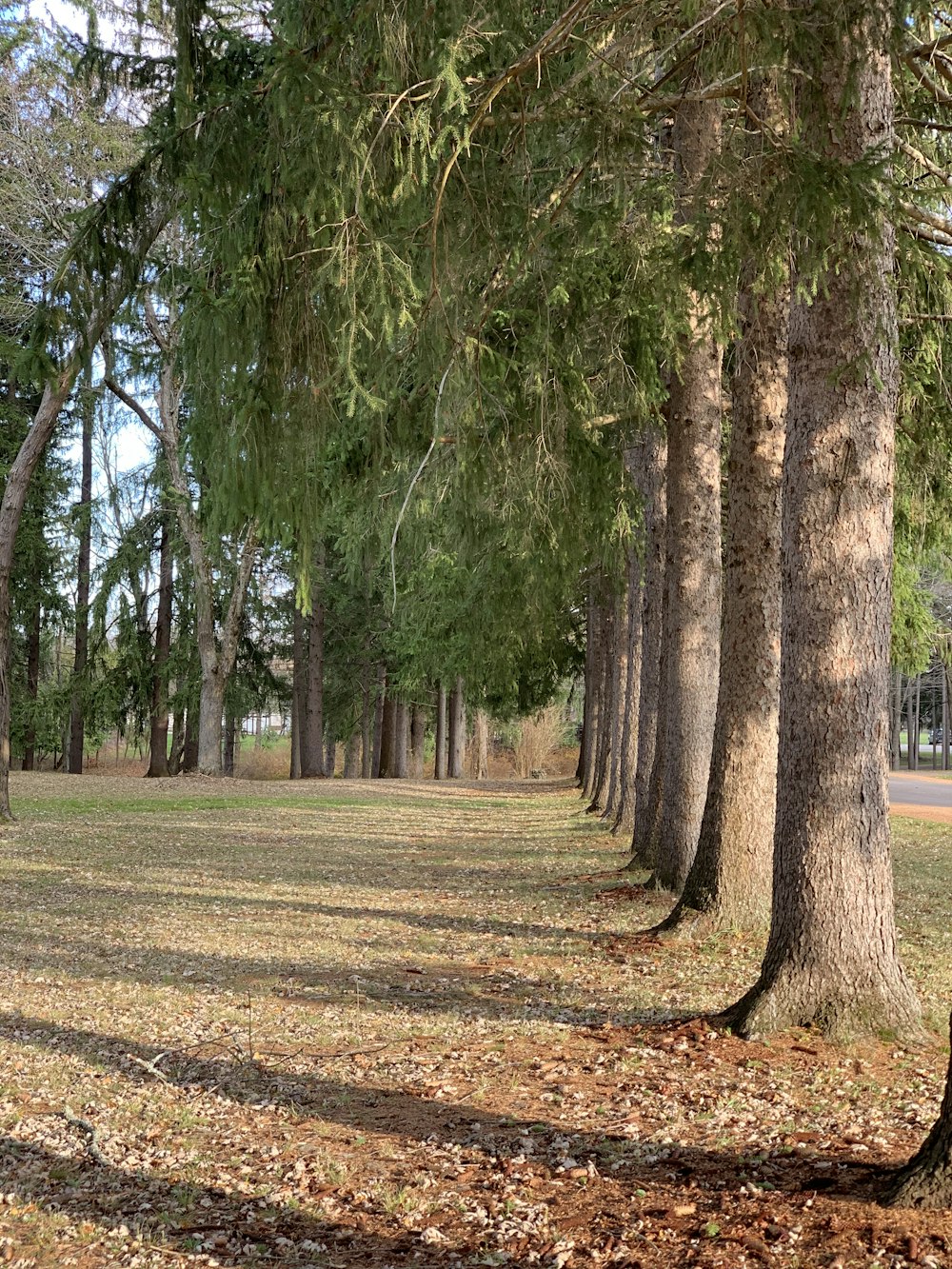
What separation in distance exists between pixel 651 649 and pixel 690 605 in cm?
332

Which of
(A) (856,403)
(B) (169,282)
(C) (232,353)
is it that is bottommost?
(A) (856,403)

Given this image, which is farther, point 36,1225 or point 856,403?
point 856,403

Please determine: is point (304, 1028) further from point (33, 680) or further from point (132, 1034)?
point (33, 680)

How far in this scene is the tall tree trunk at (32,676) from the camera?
28688 mm

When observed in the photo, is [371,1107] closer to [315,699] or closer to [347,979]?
[347,979]

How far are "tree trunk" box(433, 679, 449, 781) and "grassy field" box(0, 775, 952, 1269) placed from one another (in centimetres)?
2453

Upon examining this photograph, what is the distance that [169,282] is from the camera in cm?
647

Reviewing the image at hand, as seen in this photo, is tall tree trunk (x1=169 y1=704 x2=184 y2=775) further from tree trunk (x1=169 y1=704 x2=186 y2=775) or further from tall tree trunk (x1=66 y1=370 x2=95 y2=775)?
tall tree trunk (x1=66 y1=370 x2=95 y2=775)

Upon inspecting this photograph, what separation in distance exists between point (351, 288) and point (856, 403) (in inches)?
98.2

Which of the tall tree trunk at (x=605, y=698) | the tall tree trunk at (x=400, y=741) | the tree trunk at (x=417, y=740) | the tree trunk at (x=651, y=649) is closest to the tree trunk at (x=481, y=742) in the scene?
the tree trunk at (x=417, y=740)

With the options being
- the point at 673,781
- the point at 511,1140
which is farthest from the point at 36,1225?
the point at 673,781

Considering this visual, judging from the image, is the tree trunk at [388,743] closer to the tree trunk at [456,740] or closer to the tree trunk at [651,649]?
the tree trunk at [456,740]

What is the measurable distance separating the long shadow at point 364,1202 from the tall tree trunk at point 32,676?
2571 centimetres

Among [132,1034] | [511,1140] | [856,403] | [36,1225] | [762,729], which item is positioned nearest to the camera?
[36,1225]
